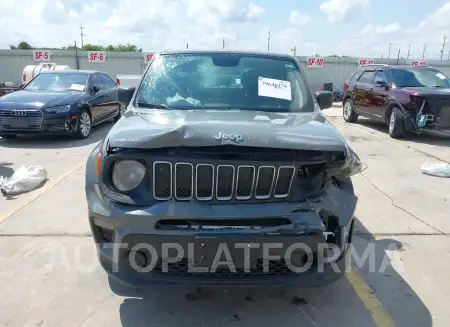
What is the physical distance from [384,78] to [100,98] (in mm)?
7287

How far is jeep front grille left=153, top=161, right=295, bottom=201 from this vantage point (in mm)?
2439

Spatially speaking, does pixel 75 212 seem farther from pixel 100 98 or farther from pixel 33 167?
pixel 100 98

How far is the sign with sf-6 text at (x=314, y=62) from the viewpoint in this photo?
25750 mm

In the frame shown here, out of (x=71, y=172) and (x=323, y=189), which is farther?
(x=71, y=172)

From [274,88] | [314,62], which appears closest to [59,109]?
[274,88]

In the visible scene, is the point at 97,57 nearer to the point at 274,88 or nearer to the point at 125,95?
the point at 125,95

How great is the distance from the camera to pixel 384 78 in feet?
34.7

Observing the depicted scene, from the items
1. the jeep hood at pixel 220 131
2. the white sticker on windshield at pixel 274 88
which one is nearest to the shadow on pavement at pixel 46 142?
the white sticker on windshield at pixel 274 88

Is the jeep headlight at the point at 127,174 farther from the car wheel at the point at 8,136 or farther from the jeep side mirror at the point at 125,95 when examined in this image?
the car wheel at the point at 8,136

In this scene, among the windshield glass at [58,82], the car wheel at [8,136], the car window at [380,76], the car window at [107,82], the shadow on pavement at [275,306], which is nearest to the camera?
the shadow on pavement at [275,306]

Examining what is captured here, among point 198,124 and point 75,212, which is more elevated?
point 198,124

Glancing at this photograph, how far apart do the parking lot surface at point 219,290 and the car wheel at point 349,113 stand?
300 inches

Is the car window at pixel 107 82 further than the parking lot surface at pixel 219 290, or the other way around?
the car window at pixel 107 82

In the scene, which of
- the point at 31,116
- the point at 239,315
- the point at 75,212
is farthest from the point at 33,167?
the point at 239,315
